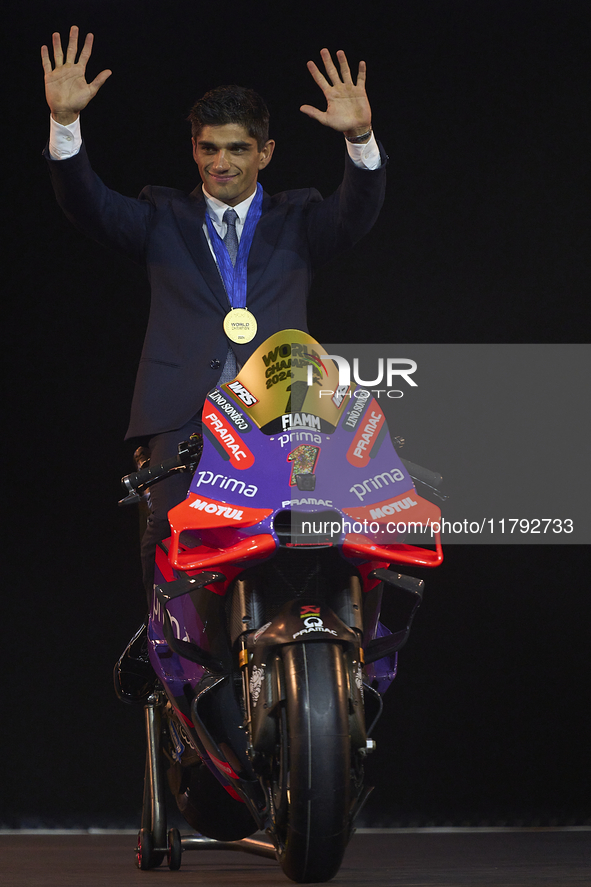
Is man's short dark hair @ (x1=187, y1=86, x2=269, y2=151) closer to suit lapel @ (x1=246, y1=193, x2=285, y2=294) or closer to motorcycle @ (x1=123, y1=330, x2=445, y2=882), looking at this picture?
suit lapel @ (x1=246, y1=193, x2=285, y2=294)

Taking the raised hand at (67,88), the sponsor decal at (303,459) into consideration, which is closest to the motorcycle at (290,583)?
the sponsor decal at (303,459)

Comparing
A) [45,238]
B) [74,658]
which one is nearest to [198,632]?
[74,658]

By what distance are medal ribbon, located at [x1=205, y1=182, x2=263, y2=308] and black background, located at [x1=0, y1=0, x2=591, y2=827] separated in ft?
3.66

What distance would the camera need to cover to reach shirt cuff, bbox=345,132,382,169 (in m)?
2.00

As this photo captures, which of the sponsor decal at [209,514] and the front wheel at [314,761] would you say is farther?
the sponsor decal at [209,514]

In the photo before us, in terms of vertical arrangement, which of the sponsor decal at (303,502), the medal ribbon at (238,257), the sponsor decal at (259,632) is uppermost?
the medal ribbon at (238,257)

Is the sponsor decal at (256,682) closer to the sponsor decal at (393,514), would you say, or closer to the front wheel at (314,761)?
the front wheel at (314,761)

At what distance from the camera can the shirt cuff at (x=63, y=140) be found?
2008mm

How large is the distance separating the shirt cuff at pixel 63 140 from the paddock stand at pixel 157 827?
1.22 metres

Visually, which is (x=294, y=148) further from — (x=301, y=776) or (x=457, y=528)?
(x=301, y=776)

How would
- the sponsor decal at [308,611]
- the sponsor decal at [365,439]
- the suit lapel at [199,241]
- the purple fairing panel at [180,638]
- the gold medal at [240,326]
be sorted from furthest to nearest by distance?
the suit lapel at [199,241] < the gold medal at [240,326] < the purple fairing panel at [180,638] < the sponsor decal at [365,439] < the sponsor decal at [308,611]

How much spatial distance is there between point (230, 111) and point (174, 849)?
1.67 meters

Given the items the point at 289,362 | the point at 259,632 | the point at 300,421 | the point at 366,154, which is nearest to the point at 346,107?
the point at 366,154

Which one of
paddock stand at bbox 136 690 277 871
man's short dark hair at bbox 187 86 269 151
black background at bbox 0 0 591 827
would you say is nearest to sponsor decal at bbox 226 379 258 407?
man's short dark hair at bbox 187 86 269 151
